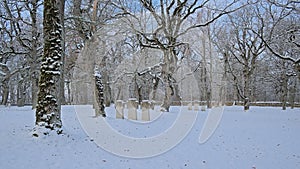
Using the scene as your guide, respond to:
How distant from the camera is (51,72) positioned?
7387 mm

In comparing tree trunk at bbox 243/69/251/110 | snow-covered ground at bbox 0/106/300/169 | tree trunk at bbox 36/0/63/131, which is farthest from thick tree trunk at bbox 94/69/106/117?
tree trunk at bbox 243/69/251/110

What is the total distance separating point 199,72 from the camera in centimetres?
3325

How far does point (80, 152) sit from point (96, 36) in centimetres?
851

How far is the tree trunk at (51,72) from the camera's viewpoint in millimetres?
7195

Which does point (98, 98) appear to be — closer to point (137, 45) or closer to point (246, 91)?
point (137, 45)

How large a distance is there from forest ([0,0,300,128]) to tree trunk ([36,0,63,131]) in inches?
1.0

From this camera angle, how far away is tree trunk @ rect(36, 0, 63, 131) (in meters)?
7.20

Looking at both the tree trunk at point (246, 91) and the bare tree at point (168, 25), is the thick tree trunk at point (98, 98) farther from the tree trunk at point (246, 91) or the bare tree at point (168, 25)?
the tree trunk at point (246, 91)

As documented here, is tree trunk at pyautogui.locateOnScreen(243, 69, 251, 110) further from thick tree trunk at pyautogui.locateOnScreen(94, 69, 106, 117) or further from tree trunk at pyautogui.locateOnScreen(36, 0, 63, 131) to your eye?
tree trunk at pyautogui.locateOnScreen(36, 0, 63, 131)

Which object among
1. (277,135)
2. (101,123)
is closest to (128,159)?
(101,123)

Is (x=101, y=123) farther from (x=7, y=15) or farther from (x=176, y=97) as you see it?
(x=176, y=97)

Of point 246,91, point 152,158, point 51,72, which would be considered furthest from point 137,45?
point 152,158

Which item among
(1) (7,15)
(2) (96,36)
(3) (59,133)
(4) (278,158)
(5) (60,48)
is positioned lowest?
(4) (278,158)

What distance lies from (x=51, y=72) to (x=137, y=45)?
14922mm
